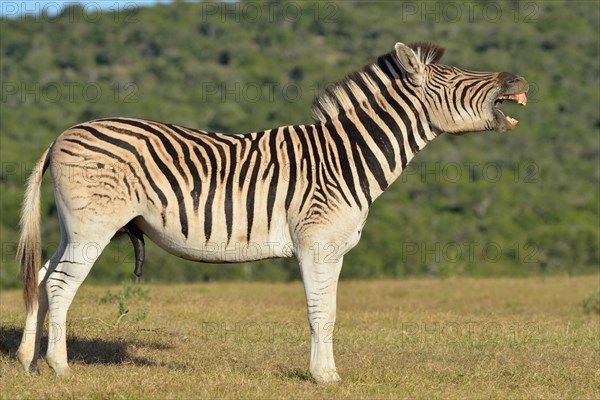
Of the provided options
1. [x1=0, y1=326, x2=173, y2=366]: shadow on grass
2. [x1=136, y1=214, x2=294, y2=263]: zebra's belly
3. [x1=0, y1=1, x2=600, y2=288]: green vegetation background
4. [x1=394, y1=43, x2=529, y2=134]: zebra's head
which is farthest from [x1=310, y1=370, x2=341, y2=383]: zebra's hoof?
[x1=0, y1=1, x2=600, y2=288]: green vegetation background

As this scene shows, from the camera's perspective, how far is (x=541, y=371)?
862 centimetres

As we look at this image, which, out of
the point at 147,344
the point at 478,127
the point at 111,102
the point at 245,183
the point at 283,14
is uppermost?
the point at 283,14

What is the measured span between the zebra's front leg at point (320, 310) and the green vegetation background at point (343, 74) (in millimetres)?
14113

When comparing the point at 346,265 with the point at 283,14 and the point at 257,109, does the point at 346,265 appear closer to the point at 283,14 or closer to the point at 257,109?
the point at 257,109

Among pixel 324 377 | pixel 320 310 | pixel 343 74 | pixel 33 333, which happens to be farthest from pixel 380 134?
pixel 343 74

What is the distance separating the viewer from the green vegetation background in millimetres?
30125

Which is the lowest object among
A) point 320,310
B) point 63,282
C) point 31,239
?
point 320,310

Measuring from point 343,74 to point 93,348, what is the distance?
109 feet

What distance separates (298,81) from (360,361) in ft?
162

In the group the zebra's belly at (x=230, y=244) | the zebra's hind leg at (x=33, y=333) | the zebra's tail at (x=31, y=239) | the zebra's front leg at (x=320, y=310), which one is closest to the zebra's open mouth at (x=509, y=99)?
the zebra's front leg at (x=320, y=310)

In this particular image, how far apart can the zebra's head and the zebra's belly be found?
5.51 feet

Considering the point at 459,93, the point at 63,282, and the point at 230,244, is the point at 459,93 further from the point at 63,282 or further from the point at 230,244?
the point at 63,282

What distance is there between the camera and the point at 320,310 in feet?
26.0

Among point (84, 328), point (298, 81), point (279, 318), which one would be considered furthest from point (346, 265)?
point (298, 81)
